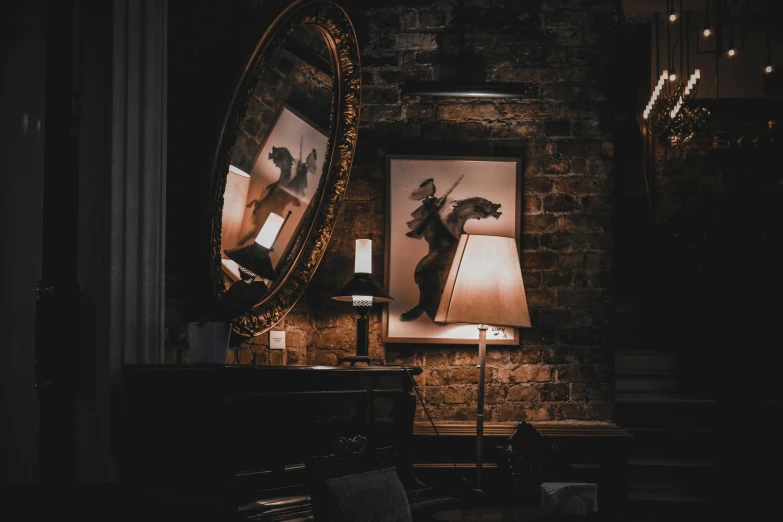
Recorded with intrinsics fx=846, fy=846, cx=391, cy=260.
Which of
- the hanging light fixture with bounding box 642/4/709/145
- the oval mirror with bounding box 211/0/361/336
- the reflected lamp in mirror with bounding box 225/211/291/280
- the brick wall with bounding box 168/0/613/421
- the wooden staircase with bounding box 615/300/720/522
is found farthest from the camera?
the hanging light fixture with bounding box 642/4/709/145

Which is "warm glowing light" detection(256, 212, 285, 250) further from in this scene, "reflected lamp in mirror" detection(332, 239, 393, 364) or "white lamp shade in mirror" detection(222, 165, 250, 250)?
"reflected lamp in mirror" detection(332, 239, 393, 364)

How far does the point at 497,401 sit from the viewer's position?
445 centimetres

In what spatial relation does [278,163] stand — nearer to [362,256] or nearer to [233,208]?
[233,208]

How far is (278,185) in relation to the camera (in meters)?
3.61

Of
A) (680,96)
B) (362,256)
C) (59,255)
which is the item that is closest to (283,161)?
(362,256)

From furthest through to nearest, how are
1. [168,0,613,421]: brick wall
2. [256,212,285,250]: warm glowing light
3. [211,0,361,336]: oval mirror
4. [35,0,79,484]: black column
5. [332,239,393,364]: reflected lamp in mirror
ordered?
[168,0,613,421]: brick wall
[332,239,393,364]: reflected lamp in mirror
[256,212,285,250]: warm glowing light
[211,0,361,336]: oval mirror
[35,0,79,484]: black column

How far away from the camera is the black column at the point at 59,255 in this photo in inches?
97.0

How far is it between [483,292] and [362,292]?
1.88 feet

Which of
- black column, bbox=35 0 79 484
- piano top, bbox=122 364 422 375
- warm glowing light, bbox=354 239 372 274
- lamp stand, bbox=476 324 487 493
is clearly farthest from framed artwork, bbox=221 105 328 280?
lamp stand, bbox=476 324 487 493

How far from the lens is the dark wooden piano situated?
2484 millimetres

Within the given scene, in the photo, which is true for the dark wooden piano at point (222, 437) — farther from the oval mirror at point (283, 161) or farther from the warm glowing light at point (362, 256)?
the warm glowing light at point (362, 256)

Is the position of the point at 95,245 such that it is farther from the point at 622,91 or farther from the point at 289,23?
the point at 622,91

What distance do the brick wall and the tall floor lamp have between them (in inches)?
18.8

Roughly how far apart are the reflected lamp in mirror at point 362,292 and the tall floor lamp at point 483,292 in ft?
1.09
